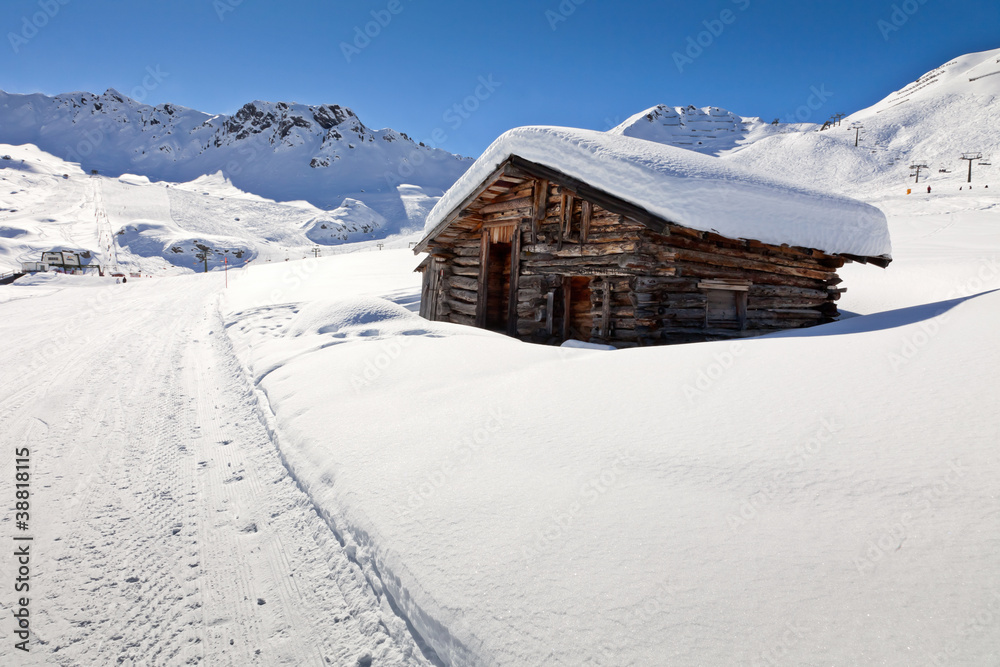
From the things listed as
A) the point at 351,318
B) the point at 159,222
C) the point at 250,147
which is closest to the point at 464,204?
the point at 351,318

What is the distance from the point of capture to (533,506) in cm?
234

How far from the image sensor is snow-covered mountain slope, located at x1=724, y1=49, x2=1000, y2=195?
5006 cm

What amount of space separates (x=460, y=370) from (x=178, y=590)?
2.87 metres

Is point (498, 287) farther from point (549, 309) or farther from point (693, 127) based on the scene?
point (693, 127)

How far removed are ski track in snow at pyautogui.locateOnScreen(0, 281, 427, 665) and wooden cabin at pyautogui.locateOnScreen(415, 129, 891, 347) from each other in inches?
224

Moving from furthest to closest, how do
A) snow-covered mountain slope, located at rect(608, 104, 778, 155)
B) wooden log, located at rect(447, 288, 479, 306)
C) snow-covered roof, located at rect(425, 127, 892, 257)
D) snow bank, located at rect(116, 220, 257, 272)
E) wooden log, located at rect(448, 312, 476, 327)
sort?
snow-covered mountain slope, located at rect(608, 104, 778, 155) → snow bank, located at rect(116, 220, 257, 272) → wooden log, located at rect(448, 312, 476, 327) → wooden log, located at rect(447, 288, 479, 306) → snow-covered roof, located at rect(425, 127, 892, 257)

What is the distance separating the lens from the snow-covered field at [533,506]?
161cm

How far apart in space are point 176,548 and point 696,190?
7.10 meters

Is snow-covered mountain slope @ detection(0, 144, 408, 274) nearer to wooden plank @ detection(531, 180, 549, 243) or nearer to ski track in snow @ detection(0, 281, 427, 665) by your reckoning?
wooden plank @ detection(531, 180, 549, 243)

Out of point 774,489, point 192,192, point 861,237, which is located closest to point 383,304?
point 774,489

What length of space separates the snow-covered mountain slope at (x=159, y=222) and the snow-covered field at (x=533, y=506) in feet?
133

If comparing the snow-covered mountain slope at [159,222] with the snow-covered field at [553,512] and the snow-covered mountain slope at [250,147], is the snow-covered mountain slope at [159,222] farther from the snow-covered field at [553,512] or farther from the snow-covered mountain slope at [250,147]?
the snow-covered field at [553,512]

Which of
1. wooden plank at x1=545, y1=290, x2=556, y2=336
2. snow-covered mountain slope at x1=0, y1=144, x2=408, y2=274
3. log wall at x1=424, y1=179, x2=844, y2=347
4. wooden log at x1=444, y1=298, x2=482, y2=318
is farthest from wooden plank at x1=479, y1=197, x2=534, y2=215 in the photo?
snow-covered mountain slope at x1=0, y1=144, x2=408, y2=274

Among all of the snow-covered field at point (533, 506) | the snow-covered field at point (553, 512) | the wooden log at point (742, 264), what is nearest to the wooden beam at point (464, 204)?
the wooden log at point (742, 264)
